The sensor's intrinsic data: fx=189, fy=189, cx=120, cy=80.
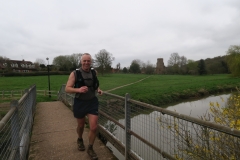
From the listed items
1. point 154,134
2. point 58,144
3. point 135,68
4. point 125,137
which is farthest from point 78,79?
point 135,68

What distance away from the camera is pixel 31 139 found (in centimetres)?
489

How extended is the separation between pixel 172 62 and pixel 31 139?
88239mm

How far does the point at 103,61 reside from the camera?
5400 cm

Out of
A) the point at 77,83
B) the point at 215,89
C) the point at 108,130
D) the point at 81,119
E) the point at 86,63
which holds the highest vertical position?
the point at 86,63

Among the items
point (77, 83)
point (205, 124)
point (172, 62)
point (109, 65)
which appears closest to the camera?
point (205, 124)

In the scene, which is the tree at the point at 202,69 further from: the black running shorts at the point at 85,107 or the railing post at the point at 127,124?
the black running shorts at the point at 85,107

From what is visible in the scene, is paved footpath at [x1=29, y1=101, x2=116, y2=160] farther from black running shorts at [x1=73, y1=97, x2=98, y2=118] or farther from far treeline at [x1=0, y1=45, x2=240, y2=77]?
far treeline at [x1=0, y1=45, x2=240, y2=77]

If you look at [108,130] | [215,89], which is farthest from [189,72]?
[108,130]

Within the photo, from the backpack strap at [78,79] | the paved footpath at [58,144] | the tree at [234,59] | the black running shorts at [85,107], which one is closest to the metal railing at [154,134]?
the paved footpath at [58,144]

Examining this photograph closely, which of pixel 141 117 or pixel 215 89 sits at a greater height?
pixel 141 117

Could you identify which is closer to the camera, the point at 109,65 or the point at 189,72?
the point at 109,65

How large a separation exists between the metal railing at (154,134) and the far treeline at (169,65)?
27716mm

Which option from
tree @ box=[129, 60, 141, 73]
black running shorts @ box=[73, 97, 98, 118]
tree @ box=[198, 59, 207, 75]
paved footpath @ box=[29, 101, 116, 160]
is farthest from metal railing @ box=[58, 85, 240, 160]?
tree @ box=[129, 60, 141, 73]

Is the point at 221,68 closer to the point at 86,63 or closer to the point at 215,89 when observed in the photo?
the point at 215,89
